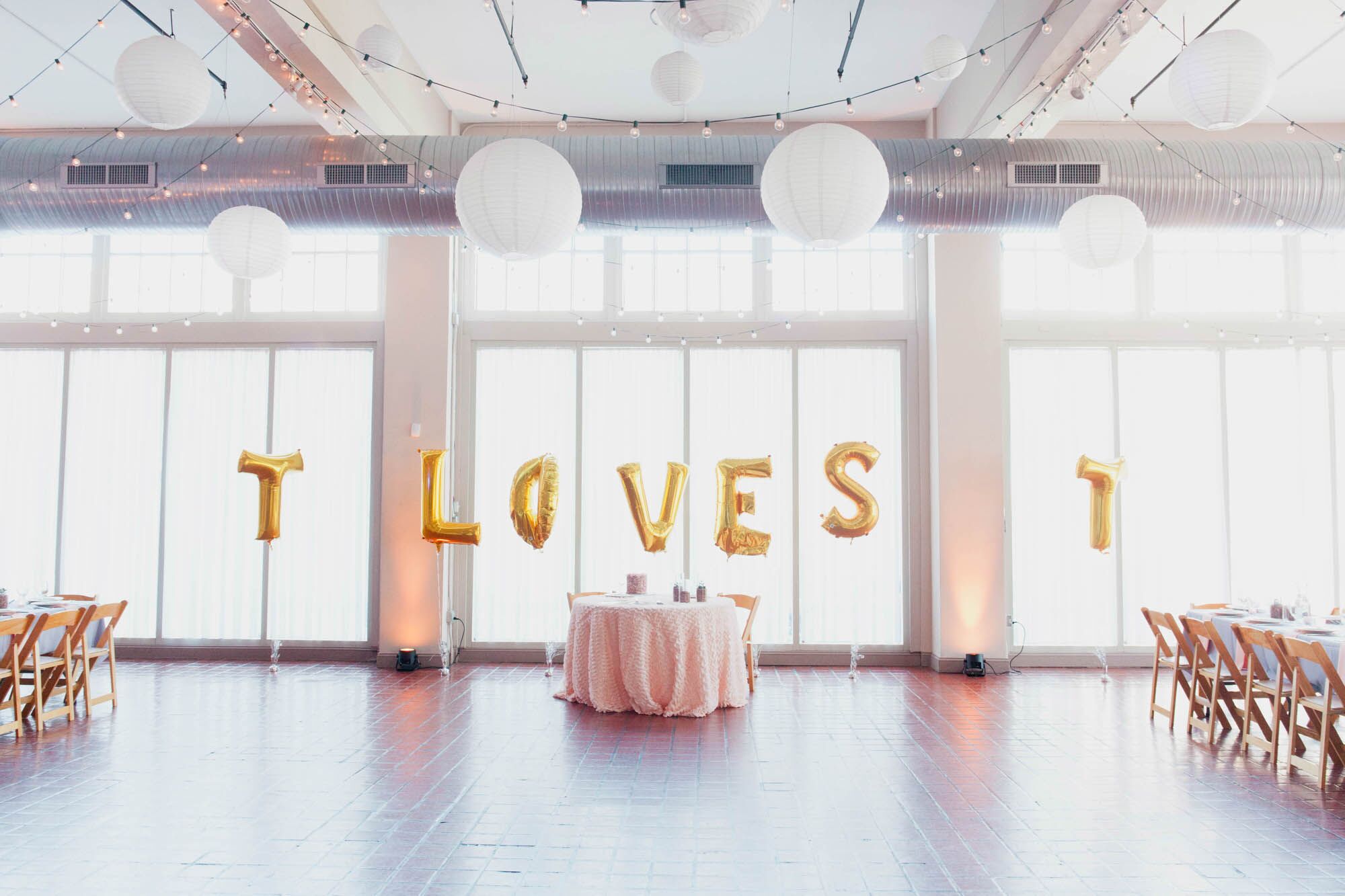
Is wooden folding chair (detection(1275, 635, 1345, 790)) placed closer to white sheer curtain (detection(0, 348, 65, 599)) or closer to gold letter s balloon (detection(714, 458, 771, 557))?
gold letter s balloon (detection(714, 458, 771, 557))

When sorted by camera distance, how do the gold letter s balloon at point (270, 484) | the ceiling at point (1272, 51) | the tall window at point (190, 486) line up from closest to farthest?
the ceiling at point (1272, 51), the gold letter s balloon at point (270, 484), the tall window at point (190, 486)

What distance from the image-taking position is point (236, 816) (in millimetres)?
4320

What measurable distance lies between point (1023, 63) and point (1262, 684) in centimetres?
462

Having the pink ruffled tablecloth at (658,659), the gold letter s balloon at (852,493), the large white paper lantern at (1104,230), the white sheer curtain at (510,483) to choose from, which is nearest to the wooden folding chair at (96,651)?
the white sheer curtain at (510,483)

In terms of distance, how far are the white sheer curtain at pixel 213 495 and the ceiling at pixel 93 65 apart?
94.1 inches

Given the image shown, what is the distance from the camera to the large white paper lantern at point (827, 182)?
3953mm

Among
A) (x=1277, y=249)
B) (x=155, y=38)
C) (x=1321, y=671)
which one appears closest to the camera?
(x=155, y=38)

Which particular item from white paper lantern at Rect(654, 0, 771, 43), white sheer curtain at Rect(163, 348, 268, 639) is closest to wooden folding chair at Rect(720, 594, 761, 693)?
white sheer curtain at Rect(163, 348, 268, 639)

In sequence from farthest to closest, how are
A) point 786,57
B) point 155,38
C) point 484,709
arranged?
point 786,57, point 484,709, point 155,38

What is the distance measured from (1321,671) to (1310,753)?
0.62 metres

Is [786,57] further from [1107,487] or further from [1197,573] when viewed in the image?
[1197,573]

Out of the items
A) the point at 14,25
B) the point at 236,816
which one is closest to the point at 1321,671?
the point at 236,816

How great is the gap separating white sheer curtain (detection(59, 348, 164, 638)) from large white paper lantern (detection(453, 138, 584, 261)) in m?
6.84

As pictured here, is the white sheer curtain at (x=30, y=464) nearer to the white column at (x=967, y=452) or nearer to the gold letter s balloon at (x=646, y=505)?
the gold letter s balloon at (x=646, y=505)
